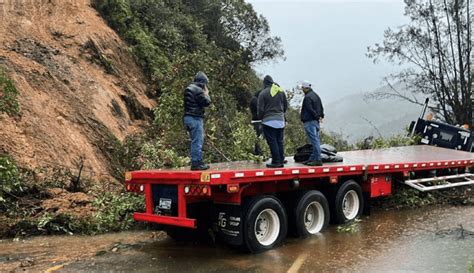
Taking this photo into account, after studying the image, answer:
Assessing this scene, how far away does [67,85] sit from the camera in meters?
12.9

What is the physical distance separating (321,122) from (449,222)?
10.0 feet

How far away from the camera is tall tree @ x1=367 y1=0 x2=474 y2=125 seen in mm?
25375

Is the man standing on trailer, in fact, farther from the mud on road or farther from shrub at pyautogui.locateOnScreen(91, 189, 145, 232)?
shrub at pyautogui.locateOnScreen(91, 189, 145, 232)

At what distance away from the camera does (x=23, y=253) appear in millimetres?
7453

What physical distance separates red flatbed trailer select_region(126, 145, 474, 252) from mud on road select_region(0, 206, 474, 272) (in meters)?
0.33

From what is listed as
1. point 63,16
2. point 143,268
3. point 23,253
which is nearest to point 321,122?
point 143,268

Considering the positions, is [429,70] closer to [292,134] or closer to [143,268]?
[292,134]

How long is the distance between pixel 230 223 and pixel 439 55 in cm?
2256

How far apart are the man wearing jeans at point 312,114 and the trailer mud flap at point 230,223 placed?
2.36m

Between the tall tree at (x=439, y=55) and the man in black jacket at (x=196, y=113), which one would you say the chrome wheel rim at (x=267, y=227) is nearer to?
the man in black jacket at (x=196, y=113)

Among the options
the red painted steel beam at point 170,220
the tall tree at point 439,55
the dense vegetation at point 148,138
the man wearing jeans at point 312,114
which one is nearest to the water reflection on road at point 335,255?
the red painted steel beam at point 170,220

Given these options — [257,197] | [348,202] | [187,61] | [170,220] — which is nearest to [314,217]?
[348,202]

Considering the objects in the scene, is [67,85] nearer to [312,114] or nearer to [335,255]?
[312,114]

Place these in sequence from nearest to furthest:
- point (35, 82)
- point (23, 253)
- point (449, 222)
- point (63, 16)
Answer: point (23, 253), point (449, 222), point (35, 82), point (63, 16)
